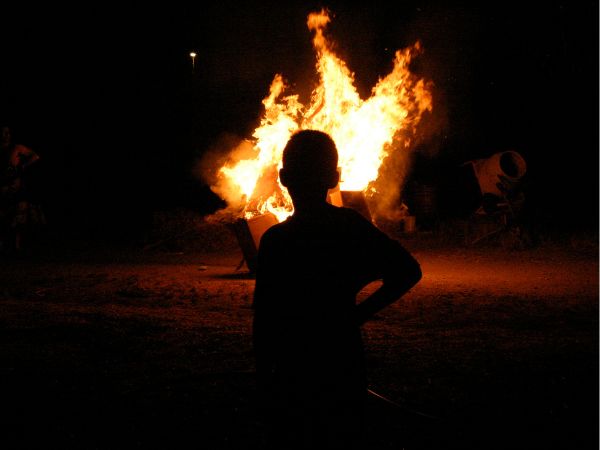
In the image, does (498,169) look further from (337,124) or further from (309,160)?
(309,160)

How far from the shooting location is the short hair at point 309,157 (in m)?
1.96

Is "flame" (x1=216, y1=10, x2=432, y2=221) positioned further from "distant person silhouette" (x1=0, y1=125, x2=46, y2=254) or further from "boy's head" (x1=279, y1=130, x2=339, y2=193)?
"boy's head" (x1=279, y1=130, x2=339, y2=193)

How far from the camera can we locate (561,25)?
1489 cm

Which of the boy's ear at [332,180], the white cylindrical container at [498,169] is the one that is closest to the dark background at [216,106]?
the white cylindrical container at [498,169]

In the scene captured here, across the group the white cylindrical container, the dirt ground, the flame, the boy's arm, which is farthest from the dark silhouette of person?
the white cylindrical container

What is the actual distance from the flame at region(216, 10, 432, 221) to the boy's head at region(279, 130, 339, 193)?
7.97 metres

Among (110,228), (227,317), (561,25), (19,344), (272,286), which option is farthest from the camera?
(110,228)

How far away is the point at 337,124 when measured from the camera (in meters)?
10.3

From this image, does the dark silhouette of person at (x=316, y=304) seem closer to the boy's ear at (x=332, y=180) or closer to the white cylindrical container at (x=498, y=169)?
the boy's ear at (x=332, y=180)

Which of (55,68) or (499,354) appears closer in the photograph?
(499,354)

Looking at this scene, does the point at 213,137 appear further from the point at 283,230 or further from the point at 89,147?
the point at 283,230

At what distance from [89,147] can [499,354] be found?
20702 millimetres

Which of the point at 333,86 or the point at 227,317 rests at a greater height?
the point at 333,86

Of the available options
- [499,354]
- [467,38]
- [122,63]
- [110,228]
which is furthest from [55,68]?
[499,354]
